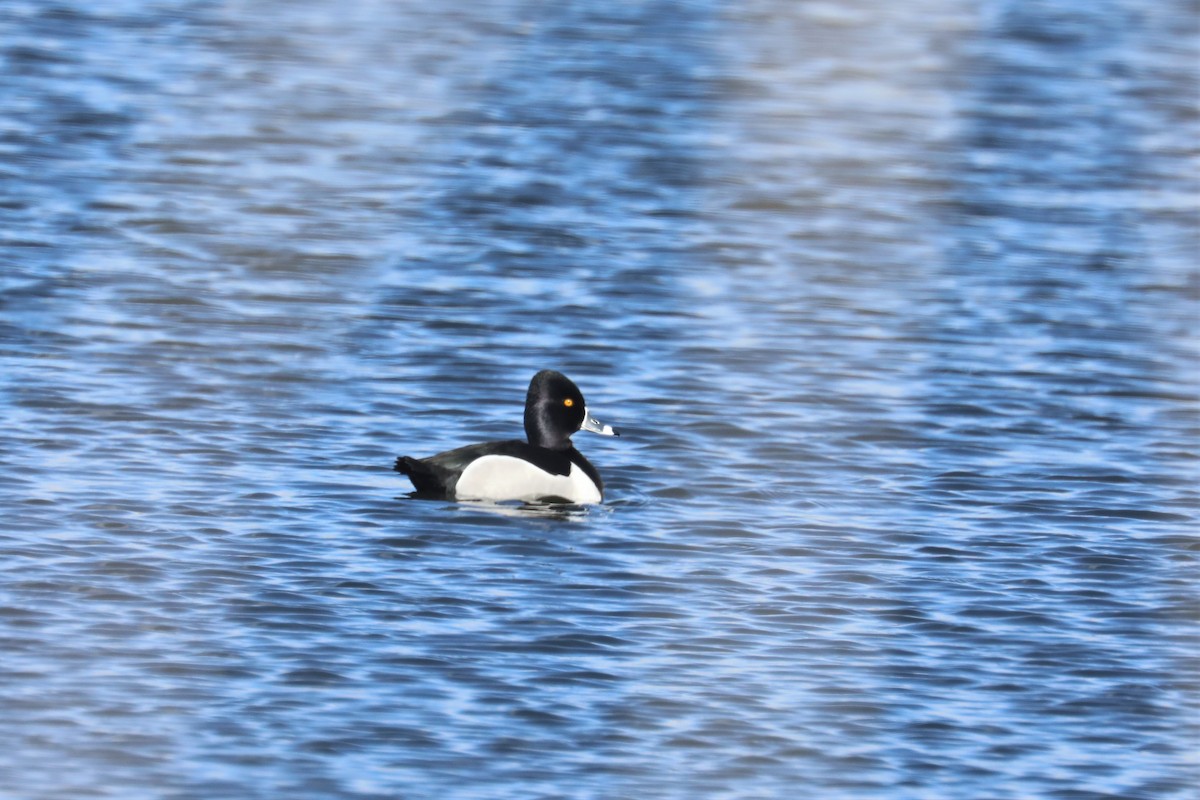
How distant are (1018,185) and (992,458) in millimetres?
4166

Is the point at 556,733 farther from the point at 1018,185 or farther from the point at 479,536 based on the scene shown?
the point at 1018,185

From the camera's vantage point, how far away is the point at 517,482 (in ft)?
32.4

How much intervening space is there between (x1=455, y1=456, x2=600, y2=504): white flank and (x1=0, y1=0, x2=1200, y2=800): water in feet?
1.05

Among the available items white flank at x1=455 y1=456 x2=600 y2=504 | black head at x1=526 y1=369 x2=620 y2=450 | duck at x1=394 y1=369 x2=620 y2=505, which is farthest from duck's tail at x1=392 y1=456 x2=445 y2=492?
black head at x1=526 y1=369 x2=620 y2=450

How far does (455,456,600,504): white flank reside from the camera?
9.51 metres

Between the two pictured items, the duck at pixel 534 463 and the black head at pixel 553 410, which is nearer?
the duck at pixel 534 463

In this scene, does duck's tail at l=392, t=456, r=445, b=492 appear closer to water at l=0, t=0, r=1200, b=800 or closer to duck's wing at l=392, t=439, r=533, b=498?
duck's wing at l=392, t=439, r=533, b=498

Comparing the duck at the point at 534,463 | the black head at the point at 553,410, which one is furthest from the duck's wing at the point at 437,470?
the black head at the point at 553,410

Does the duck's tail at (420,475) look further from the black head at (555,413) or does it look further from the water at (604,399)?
the black head at (555,413)

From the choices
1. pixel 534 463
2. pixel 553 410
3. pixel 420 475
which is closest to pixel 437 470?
pixel 420 475

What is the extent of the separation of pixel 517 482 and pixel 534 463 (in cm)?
14

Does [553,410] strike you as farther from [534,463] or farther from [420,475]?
[420,475]

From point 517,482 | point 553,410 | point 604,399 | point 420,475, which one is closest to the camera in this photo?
point 420,475

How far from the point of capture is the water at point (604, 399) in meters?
5.12
